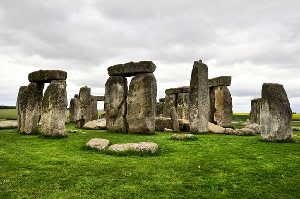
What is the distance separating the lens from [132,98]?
697 inches

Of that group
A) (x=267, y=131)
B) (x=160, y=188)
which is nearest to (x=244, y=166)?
(x=160, y=188)

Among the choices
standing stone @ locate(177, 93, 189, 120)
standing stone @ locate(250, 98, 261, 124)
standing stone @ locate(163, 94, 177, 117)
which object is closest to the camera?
standing stone @ locate(250, 98, 261, 124)

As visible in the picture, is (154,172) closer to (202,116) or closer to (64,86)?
(64,86)

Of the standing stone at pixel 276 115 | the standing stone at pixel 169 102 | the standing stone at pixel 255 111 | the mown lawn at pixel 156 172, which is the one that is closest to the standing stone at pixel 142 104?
the mown lawn at pixel 156 172

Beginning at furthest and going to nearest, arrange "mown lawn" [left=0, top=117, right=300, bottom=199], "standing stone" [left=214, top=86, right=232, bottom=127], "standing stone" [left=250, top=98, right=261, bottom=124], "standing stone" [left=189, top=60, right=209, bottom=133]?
"standing stone" [left=250, top=98, right=261, bottom=124], "standing stone" [left=214, top=86, right=232, bottom=127], "standing stone" [left=189, top=60, right=209, bottom=133], "mown lawn" [left=0, top=117, right=300, bottom=199]

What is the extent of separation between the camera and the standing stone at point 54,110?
48.3 feet

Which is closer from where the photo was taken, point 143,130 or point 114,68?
point 143,130

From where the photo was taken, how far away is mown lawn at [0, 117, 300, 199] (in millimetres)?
6812

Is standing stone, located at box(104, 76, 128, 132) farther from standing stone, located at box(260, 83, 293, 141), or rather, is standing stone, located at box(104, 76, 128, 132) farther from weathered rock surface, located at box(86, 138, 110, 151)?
standing stone, located at box(260, 83, 293, 141)

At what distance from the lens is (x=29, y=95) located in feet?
53.8

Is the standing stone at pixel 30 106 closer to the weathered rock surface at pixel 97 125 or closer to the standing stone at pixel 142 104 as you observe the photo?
the standing stone at pixel 142 104

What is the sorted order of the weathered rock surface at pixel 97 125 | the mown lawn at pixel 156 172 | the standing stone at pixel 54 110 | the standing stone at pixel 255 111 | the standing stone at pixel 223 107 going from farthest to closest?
the standing stone at pixel 255 111
the standing stone at pixel 223 107
the weathered rock surface at pixel 97 125
the standing stone at pixel 54 110
the mown lawn at pixel 156 172

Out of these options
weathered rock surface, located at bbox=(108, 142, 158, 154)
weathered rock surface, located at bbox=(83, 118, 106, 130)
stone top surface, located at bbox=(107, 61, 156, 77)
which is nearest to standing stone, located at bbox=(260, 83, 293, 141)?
weathered rock surface, located at bbox=(108, 142, 158, 154)

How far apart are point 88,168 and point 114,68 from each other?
10.8 metres
